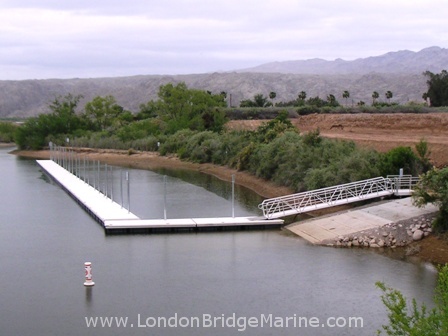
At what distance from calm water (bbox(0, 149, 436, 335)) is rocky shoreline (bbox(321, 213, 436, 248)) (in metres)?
0.88

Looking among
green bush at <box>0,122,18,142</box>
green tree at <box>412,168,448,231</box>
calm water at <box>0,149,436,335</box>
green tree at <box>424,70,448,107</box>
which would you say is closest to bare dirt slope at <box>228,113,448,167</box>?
green tree at <box>412,168,448,231</box>

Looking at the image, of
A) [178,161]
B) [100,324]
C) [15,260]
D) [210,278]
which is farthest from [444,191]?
[178,161]

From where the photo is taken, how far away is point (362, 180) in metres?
33.3

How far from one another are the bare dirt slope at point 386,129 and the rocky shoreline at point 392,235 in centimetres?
1562

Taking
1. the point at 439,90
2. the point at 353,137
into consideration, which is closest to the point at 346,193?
the point at 353,137

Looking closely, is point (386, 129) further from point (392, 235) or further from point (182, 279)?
point (182, 279)

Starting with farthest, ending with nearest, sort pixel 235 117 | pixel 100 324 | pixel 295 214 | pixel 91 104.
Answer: pixel 91 104 → pixel 235 117 → pixel 295 214 → pixel 100 324

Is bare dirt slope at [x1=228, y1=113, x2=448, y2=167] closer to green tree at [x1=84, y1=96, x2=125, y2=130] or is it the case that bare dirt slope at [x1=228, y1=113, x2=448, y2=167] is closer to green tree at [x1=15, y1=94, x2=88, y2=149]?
green tree at [x1=15, y1=94, x2=88, y2=149]

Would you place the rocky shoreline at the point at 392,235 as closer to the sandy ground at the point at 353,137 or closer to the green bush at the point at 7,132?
the sandy ground at the point at 353,137

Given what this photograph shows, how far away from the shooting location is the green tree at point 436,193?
86.2 ft

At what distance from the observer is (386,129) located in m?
58.9

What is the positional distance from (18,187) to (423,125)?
30623 millimetres

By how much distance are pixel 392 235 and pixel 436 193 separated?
2.24 meters

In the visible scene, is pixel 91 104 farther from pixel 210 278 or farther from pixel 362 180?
pixel 210 278
